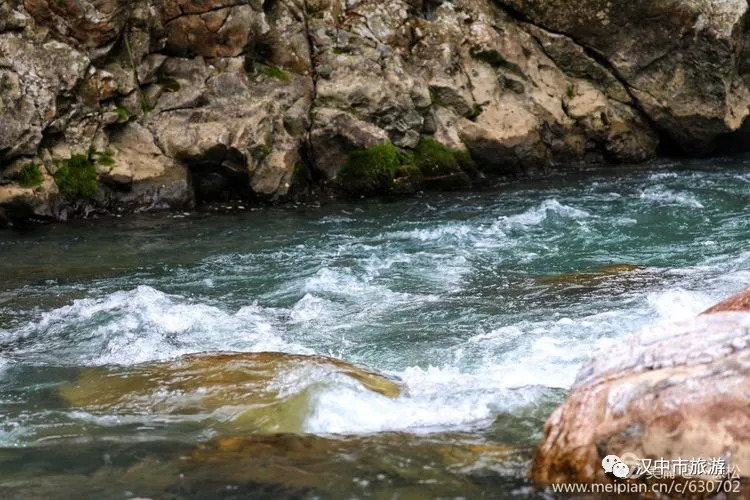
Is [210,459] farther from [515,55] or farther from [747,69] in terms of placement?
[747,69]

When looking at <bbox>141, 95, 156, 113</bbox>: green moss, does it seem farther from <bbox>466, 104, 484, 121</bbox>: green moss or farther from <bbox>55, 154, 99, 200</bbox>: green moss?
<bbox>466, 104, 484, 121</bbox>: green moss

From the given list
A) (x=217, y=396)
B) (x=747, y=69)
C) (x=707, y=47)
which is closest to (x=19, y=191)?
(x=217, y=396)

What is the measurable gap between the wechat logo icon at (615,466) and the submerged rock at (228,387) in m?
2.04

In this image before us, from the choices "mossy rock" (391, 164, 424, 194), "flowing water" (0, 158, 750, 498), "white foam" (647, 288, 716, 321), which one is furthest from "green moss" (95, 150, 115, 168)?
"white foam" (647, 288, 716, 321)

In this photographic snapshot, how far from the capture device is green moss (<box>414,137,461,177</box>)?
1540 cm

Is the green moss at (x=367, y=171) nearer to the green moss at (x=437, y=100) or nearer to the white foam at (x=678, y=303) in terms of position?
the green moss at (x=437, y=100)

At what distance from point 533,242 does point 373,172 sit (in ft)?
13.4

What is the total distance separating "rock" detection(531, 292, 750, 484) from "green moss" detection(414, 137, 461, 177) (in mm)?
11146

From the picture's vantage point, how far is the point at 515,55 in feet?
56.0

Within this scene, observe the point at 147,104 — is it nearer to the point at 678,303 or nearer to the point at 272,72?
the point at 272,72

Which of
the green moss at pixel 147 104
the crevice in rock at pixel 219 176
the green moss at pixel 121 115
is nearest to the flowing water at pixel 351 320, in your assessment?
the crevice in rock at pixel 219 176

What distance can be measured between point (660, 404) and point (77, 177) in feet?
36.1

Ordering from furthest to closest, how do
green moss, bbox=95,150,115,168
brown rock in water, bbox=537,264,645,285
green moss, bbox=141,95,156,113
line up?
green moss, bbox=141,95,156,113 → green moss, bbox=95,150,115,168 → brown rock in water, bbox=537,264,645,285

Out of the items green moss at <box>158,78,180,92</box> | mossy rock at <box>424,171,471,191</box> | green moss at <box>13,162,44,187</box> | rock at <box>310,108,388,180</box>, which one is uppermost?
green moss at <box>158,78,180,92</box>
